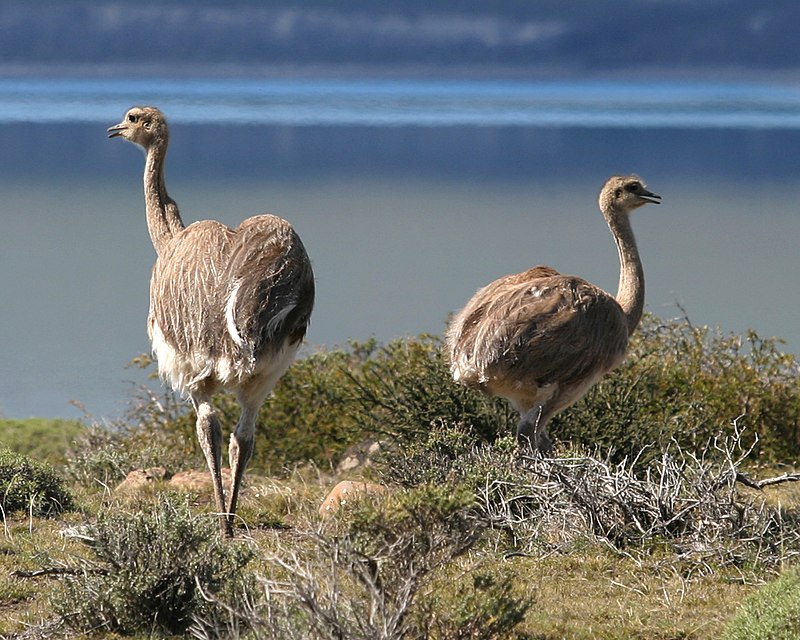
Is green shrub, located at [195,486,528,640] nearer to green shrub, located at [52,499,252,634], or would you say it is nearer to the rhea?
green shrub, located at [52,499,252,634]

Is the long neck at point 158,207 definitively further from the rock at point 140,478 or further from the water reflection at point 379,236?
the water reflection at point 379,236

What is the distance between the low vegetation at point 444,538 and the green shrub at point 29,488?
0.05 meters

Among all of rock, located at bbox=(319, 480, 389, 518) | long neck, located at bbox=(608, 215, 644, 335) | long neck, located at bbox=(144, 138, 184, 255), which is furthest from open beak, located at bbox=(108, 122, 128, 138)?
long neck, located at bbox=(608, 215, 644, 335)

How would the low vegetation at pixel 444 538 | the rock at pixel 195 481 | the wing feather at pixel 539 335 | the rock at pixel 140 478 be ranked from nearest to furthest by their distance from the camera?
the low vegetation at pixel 444 538 < the wing feather at pixel 539 335 < the rock at pixel 195 481 < the rock at pixel 140 478

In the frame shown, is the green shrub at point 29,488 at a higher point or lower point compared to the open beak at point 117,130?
lower

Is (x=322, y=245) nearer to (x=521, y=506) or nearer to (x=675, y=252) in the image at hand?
(x=675, y=252)

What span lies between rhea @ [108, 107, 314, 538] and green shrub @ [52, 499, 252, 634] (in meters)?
1.56

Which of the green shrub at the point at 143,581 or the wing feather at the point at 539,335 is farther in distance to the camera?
the wing feather at the point at 539,335

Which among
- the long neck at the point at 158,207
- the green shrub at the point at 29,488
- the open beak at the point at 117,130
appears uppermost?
the open beak at the point at 117,130

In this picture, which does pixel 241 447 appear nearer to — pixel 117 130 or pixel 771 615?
pixel 117 130

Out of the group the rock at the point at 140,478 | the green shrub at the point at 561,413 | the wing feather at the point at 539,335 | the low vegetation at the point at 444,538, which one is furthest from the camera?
the green shrub at the point at 561,413

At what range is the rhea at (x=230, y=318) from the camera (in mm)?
7695

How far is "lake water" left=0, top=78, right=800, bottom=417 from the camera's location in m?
23.0

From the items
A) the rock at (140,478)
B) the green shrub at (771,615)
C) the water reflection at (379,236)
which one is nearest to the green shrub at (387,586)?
the green shrub at (771,615)
